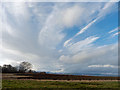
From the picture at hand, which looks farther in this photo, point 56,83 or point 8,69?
point 8,69

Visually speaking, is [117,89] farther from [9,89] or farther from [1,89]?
[1,89]

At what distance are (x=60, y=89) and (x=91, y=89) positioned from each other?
5996 mm

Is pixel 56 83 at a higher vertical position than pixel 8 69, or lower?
higher

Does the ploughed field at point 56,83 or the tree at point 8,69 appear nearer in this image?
the ploughed field at point 56,83

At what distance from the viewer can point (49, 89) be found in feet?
58.6

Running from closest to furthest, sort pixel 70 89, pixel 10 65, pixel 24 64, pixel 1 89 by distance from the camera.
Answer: pixel 1 89 → pixel 70 89 → pixel 10 65 → pixel 24 64

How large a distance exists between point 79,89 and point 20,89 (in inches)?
418

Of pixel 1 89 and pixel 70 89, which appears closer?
pixel 1 89

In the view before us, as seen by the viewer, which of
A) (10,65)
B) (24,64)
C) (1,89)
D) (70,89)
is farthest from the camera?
(24,64)

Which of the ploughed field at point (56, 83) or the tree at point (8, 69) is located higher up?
the ploughed field at point (56, 83)

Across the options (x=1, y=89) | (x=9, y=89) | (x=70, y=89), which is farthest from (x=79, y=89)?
(x=1, y=89)

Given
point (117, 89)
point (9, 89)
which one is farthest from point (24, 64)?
point (117, 89)

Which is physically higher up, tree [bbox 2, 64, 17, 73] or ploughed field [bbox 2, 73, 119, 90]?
ploughed field [bbox 2, 73, 119, 90]

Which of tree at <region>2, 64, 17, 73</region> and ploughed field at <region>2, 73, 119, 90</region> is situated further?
tree at <region>2, 64, 17, 73</region>
